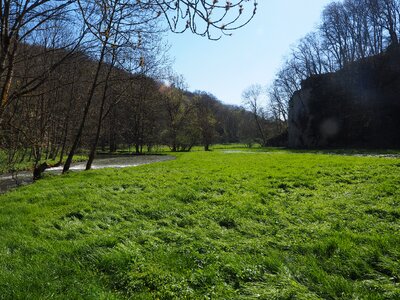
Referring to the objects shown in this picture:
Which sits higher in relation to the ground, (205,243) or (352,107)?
(352,107)

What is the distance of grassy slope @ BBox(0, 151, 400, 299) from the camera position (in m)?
3.72

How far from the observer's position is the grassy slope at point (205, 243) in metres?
3.72

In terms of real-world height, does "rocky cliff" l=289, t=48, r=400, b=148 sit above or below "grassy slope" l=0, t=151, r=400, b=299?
above

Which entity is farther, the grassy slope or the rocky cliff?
the rocky cliff

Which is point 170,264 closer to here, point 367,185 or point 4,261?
point 4,261

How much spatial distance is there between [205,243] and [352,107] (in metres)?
36.5

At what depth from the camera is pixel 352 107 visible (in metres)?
35.5

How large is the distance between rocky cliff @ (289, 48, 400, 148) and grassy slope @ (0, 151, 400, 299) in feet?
85.4

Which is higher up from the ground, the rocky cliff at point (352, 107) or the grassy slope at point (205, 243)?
the rocky cliff at point (352, 107)

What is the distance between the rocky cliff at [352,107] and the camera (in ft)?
102

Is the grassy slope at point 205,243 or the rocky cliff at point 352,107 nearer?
the grassy slope at point 205,243

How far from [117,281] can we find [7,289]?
134cm

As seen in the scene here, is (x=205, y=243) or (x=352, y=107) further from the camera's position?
(x=352, y=107)

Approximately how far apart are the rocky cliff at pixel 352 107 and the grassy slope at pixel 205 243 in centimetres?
2604
